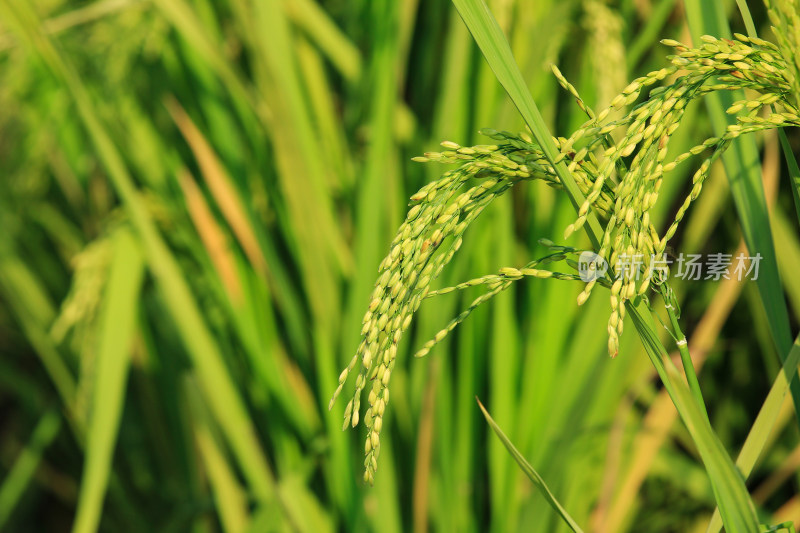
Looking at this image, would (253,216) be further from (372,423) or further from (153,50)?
(372,423)

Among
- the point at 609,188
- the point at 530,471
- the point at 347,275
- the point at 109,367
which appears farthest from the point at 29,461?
the point at 609,188

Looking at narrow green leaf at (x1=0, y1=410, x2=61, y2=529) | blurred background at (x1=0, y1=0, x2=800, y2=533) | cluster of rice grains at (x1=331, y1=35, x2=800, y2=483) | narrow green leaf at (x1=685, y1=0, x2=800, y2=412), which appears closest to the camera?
cluster of rice grains at (x1=331, y1=35, x2=800, y2=483)

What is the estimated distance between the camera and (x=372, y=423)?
1.47 ft

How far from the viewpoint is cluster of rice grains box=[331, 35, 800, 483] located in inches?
15.7

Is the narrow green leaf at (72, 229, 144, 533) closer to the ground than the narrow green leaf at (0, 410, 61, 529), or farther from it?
farther from it

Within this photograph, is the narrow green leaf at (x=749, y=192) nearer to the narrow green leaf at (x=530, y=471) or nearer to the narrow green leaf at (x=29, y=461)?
the narrow green leaf at (x=530, y=471)

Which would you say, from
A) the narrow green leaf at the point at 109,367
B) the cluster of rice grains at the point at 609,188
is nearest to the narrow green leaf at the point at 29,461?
the narrow green leaf at the point at 109,367

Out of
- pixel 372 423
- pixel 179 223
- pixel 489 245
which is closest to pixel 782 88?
pixel 372 423

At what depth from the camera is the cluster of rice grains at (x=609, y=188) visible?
0.40 m

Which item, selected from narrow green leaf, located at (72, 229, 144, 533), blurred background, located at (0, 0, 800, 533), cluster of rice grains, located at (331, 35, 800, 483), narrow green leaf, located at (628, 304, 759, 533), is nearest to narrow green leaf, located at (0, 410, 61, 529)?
blurred background, located at (0, 0, 800, 533)
